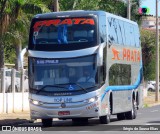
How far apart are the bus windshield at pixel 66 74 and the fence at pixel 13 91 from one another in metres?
9.66

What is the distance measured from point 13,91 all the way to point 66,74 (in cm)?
1153

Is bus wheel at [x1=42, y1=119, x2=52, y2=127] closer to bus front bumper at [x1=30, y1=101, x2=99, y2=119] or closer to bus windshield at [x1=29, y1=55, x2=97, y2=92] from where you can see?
bus front bumper at [x1=30, y1=101, x2=99, y2=119]

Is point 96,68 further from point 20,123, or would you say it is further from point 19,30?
point 19,30

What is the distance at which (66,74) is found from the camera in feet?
79.7

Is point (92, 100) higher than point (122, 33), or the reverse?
point (122, 33)

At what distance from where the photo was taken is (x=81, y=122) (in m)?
27.7

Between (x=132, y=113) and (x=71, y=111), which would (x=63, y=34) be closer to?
(x=71, y=111)

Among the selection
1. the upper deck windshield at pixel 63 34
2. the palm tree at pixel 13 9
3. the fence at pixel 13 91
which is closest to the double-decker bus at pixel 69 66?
the upper deck windshield at pixel 63 34

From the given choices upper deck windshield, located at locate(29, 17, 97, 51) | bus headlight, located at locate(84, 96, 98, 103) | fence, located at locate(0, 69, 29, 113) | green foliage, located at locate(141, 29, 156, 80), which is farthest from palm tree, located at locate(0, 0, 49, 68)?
green foliage, located at locate(141, 29, 156, 80)

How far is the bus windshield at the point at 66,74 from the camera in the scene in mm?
24250

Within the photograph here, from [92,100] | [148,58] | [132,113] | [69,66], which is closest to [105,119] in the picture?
[92,100]

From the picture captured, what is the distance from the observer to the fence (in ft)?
112

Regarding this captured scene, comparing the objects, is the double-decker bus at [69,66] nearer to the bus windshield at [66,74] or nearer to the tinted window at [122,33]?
the bus windshield at [66,74]

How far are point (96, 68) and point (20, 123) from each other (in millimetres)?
5223
